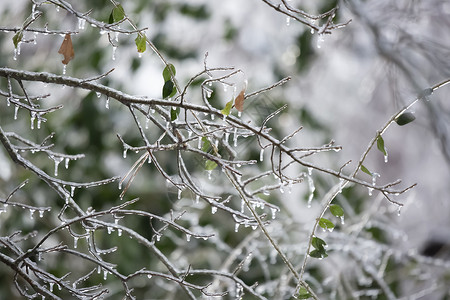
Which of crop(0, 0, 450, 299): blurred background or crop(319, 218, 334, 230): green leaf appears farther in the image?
crop(0, 0, 450, 299): blurred background

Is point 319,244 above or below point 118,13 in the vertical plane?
below

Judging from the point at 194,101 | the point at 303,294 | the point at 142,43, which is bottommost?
the point at 303,294

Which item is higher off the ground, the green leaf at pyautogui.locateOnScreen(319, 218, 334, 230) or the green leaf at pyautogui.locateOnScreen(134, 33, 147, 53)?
the green leaf at pyautogui.locateOnScreen(134, 33, 147, 53)

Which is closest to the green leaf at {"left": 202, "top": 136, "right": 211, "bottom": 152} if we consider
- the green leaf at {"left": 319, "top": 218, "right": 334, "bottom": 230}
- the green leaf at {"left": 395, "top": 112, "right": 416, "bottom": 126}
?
the green leaf at {"left": 319, "top": 218, "right": 334, "bottom": 230}

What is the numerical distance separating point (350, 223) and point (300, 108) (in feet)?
2.42

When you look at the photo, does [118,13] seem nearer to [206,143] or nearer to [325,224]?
[206,143]

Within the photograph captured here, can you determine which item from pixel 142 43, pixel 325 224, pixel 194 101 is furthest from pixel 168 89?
pixel 194 101

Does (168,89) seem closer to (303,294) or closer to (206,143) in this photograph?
(206,143)

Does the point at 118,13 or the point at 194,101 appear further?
the point at 194,101

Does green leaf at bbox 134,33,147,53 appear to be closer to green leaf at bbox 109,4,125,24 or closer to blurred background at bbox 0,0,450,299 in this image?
green leaf at bbox 109,4,125,24

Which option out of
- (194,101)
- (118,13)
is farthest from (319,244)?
(194,101)

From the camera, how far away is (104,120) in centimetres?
259

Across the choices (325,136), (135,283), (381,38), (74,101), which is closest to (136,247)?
(135,283)

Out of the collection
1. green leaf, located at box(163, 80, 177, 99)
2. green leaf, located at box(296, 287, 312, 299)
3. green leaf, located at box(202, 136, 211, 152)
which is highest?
green leaf, located at box(163, 80, 177, 99)
